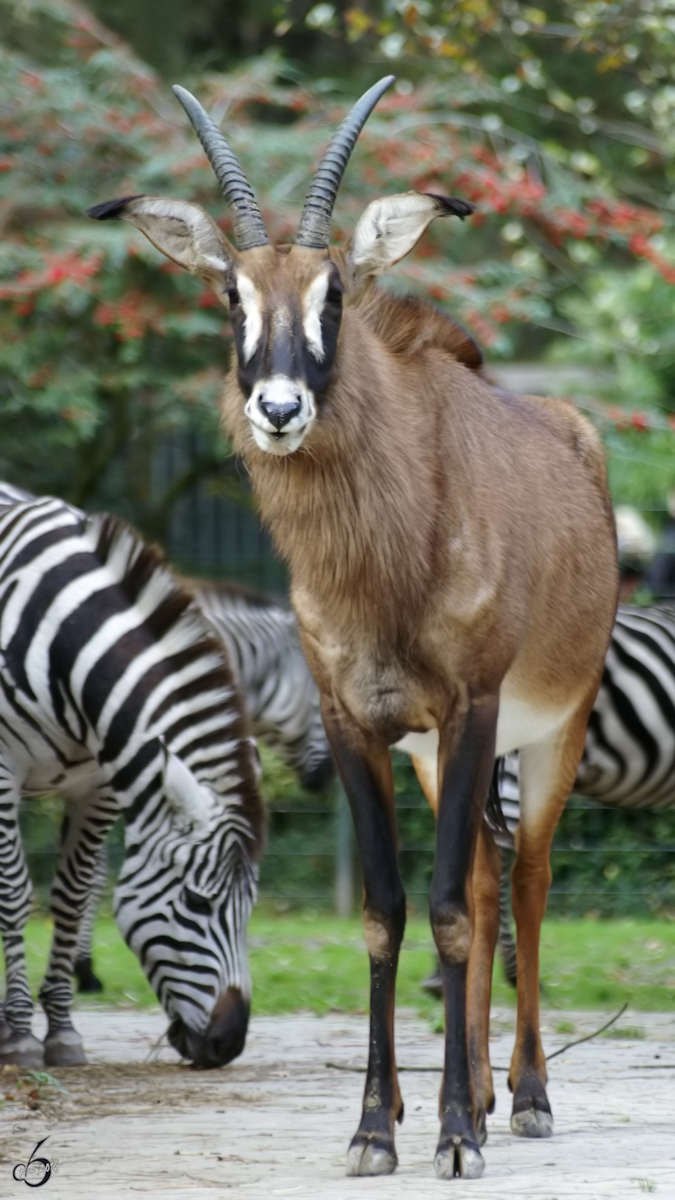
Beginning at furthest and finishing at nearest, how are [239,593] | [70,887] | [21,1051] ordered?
[239,593], [70,887], [21,1051]

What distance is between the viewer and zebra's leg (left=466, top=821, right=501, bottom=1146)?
5148 mm

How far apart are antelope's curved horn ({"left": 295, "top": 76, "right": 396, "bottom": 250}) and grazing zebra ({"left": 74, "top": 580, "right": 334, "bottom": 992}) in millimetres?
6219

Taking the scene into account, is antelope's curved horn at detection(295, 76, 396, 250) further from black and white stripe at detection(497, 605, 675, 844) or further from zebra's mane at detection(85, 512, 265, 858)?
black and white stripe at detection(497, 605, 675, 844)

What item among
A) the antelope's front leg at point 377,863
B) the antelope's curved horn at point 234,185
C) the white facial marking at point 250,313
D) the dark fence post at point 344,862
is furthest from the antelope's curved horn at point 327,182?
the dark fence post at point 344,862

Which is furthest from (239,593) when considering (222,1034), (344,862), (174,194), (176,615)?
(222,1034)

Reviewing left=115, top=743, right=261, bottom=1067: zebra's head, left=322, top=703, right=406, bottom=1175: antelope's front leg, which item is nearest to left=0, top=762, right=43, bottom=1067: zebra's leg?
left=115, top=743, right=261, bottom=1067: zebra's head

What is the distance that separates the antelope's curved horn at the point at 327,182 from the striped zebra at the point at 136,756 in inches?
93.0

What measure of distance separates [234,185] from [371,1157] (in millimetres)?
2741

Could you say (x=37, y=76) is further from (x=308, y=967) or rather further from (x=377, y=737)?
(x=377, y=737)

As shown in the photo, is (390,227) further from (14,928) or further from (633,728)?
(633,728)

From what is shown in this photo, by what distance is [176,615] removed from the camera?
6.86 metres

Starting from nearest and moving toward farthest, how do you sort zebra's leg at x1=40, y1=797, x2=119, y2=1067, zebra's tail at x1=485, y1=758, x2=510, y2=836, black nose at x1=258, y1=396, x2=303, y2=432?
black nose at x1=258, y1=396, x2=303, y2=432
zebra's tail at x1=485, y1=758, x2=510, y2=836
zebra's leg at x1=40, y1=797, x2=119, y2=1067

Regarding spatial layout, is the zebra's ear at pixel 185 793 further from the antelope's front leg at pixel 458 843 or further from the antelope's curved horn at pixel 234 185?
the antelope's curved horn at pixel 234 185

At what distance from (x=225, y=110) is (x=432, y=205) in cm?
738
